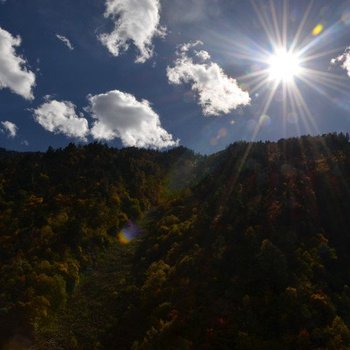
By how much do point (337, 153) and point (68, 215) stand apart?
167 ft

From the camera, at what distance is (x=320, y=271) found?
3938 centimetres

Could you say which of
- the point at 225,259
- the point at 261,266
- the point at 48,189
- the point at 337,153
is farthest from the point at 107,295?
the point at 337,153

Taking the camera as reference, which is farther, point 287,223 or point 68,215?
point 68,215

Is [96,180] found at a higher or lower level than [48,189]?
higher

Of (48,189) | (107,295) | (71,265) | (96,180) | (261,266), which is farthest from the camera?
(96,180)

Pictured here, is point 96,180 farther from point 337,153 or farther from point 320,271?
point 320,271

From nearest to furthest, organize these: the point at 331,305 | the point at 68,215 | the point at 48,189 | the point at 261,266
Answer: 1. the point at 331,305
2. the point at 261,266
3. the point at 68,215
4. the point at 48,189

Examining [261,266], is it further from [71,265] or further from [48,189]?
[48,189]

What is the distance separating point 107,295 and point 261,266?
15644mm

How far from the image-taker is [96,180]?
82750 mm

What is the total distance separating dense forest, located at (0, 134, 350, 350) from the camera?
3272 centimetres

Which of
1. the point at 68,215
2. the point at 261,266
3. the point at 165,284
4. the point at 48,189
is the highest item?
the point at 48,189

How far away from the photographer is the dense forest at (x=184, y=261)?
32.7 meters

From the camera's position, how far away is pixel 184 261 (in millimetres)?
45500
